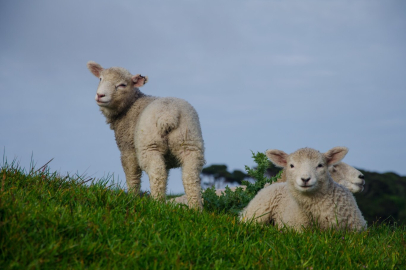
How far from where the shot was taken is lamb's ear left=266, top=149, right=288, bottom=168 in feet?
22.1

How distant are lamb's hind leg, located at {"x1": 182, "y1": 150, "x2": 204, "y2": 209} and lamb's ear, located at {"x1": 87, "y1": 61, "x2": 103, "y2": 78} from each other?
3.02 meters

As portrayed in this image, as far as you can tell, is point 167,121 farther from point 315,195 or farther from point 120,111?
point 315,195

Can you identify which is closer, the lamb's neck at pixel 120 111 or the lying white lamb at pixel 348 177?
the lying white lamb at pixel 348 177

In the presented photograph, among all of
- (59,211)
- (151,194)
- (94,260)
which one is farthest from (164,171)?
(94,260)

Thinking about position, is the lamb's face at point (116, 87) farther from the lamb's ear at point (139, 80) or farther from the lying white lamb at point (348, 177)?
the lying white lamb at point (348, 177)

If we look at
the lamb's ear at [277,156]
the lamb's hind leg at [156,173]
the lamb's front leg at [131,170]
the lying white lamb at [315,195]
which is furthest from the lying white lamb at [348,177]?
the lamb's front leg at [131,170]

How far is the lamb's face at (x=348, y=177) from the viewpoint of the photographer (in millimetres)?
8523

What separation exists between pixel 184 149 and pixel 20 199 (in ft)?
9.59

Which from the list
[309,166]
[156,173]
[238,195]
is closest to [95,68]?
[156,173]

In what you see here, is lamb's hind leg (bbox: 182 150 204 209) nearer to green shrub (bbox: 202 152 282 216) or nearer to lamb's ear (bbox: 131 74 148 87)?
green shrub (bbox: 202 152 282 216)

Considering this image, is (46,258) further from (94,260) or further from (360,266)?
(360,266)

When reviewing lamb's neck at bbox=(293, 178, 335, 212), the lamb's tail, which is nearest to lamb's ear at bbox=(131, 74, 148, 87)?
the lamb's tail

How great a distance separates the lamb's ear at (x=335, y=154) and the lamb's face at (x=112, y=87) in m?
4.08

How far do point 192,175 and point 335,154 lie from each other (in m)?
2.33
